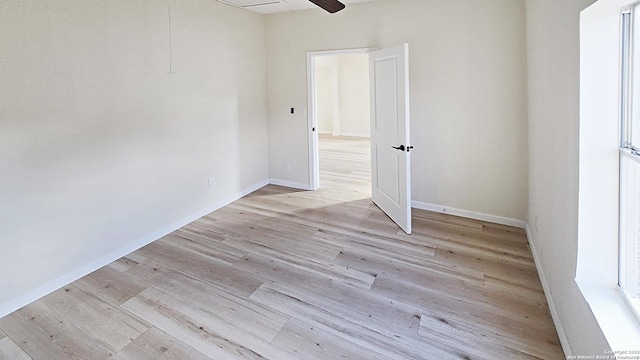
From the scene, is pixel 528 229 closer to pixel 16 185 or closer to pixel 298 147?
pixel 298 147

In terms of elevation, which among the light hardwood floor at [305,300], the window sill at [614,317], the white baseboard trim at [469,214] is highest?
the window sill at [614,317]

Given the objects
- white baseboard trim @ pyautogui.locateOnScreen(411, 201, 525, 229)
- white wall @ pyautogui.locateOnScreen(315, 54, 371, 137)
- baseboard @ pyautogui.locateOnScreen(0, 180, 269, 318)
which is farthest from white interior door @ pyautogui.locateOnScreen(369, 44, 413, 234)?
white wall @ pyautogui.locateOnScreen(315, 54, 371, 137)

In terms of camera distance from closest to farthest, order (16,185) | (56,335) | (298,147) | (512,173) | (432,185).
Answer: (56,335) < (16,185) < (512,173) < (432,185) < (298,147)

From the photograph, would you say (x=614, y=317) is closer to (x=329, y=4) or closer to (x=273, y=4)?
(x=329, y=4)

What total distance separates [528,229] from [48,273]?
14.0 ft

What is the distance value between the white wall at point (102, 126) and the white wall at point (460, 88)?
1.85 m

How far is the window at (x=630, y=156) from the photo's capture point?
4.33 feet

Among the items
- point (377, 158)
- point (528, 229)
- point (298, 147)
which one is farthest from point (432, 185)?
point (298, 147)

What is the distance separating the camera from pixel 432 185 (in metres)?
4.10

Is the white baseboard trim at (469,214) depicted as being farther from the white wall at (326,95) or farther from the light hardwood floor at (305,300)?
the white wall at (326,95)

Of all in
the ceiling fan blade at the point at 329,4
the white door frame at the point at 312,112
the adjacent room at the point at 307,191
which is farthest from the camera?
the white door frame at the point at 312,112

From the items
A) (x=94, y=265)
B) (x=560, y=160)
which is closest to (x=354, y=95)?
(x=94, y=265)

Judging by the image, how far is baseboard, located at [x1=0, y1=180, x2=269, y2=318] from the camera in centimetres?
236

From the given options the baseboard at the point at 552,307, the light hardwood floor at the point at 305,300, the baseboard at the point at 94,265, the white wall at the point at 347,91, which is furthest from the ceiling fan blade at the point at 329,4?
the white wall at the point at 347,91
